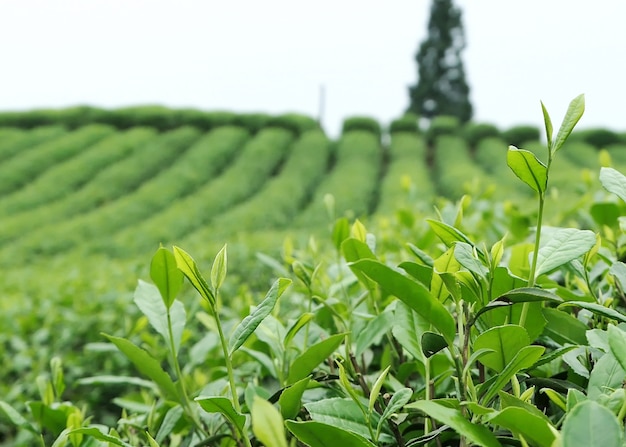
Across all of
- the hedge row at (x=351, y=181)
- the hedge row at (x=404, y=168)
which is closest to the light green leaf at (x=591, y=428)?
the hedge row at (x=351, y=181)

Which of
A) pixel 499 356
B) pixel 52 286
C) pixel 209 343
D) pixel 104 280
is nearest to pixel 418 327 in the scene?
pixel 499 356

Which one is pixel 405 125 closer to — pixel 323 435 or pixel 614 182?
pixel 614 182

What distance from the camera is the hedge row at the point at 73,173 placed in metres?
11.8

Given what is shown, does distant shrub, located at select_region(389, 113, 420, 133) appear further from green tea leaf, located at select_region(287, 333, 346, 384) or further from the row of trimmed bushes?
green tea leaf, located at select_region(287, 333, 346, 384)

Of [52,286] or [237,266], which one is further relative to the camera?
[237,266]

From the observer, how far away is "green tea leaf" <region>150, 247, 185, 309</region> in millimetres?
539

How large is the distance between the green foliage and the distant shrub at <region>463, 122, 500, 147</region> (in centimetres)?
704

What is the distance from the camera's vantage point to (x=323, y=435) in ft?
1.25

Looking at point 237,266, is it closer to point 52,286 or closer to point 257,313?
point 52,286

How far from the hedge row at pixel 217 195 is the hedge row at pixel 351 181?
1579 mm

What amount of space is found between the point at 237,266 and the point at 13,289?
1303 mm

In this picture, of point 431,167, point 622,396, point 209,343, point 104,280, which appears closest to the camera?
point 622,396

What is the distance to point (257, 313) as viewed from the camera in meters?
0.45

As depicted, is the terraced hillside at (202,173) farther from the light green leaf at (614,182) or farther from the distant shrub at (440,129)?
the light green leaf at (614,182)
